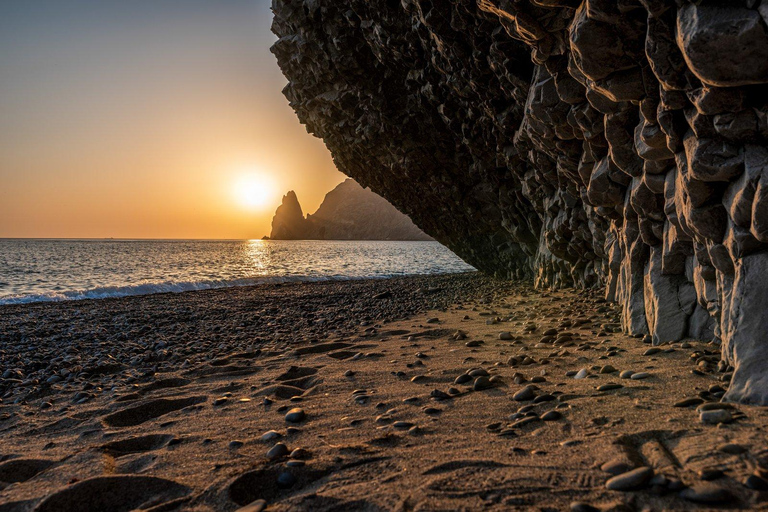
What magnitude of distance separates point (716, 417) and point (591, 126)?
165 inches

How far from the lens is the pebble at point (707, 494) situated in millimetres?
2049

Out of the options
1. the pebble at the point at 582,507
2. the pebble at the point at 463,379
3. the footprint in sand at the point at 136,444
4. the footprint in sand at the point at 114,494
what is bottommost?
the footprint in sand at the point at 136,444

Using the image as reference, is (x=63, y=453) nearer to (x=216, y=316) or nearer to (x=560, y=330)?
(x=560, y=330)

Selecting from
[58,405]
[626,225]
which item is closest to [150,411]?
[58,405]

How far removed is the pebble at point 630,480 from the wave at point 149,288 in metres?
20.9

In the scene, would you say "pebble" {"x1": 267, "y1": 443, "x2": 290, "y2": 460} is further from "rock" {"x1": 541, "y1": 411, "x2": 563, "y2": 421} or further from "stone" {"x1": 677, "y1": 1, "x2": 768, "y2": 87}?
"stone" {"x1": 677, "y1": 1, "x2": 768, "y2": 87}

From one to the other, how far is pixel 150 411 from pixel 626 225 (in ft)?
21.9

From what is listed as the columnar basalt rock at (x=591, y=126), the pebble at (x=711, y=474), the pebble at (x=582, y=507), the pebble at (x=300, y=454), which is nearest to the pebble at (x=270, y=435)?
the pebble at (x=300, y=454)

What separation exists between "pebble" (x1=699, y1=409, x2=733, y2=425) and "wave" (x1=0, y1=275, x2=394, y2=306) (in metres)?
21.2

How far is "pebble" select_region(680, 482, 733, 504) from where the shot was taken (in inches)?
80.7

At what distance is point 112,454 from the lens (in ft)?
11.5

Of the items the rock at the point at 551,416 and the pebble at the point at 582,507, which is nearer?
the pebble at the point at 582,507

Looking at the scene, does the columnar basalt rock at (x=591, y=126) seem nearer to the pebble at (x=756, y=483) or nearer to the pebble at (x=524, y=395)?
the pebble at (x=756, y=483)

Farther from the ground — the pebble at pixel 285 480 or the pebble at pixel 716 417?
the pebble at pixel 716 417
